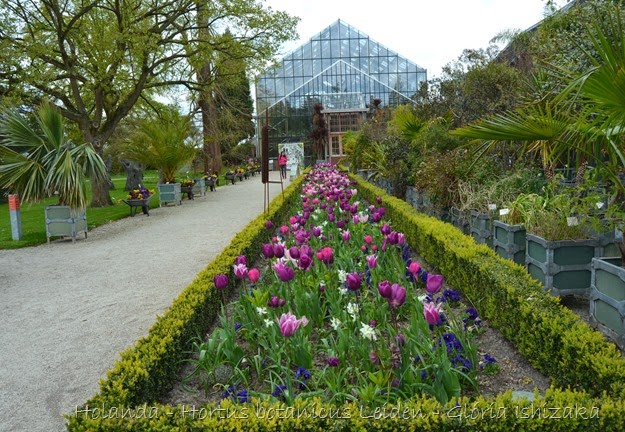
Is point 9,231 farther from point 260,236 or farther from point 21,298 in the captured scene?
point 260,236

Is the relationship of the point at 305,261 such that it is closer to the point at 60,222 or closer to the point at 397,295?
the point at 397,295

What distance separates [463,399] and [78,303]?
4395 mm

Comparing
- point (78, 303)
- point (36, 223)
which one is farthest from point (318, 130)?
point (78, 303)

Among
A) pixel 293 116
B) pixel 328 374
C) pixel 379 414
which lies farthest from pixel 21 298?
pixel 293 116

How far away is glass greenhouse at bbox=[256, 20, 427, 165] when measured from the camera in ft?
107

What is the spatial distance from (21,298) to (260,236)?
106 inches

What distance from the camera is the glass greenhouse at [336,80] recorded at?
1289 inches

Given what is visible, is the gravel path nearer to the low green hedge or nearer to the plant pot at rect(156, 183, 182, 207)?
the low green hedge

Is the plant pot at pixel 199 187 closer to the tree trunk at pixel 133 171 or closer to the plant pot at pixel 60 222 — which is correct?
the tree trunk at pixel 133 171

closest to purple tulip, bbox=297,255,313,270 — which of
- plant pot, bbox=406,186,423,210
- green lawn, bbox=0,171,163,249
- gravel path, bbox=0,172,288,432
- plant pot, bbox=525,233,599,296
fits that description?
gravel path, bbox=0,172,288,432

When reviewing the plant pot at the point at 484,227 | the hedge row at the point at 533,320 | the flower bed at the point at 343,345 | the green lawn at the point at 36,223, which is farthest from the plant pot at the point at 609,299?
the green lawn at the point at 36,223

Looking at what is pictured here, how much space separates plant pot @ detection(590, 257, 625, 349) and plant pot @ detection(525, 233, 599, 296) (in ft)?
2.12

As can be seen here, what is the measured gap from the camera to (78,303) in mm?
5359

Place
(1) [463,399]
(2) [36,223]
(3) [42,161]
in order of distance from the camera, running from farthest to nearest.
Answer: (2) [36,223] → (3) [42,161] → (1) [463,399]
